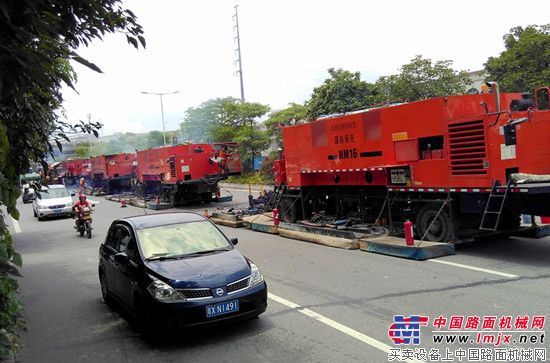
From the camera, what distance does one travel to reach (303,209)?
48.3 feet

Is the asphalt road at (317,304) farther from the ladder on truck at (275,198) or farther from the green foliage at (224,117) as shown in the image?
the green foliage at (224,117)

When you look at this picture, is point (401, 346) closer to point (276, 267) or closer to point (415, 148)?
point (276, 267)

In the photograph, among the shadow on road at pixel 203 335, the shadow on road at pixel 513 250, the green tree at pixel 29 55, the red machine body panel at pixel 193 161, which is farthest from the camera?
the red machine body panel at pixel 193 161

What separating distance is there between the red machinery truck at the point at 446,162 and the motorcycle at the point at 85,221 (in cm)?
805

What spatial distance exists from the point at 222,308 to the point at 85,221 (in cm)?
1204

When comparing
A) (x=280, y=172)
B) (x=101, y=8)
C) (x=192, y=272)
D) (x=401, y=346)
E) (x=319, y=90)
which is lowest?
(x=401, y=346)

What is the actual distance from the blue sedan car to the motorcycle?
9.44 m

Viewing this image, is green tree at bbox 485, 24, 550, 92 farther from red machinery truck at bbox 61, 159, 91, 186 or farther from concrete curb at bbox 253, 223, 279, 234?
red machinery truck at bbox 61, 159, 91, 186

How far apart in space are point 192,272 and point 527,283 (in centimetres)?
485

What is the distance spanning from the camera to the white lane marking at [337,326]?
5180 mm

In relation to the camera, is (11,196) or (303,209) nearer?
(11,196)

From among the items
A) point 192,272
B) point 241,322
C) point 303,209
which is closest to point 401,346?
point 241,322

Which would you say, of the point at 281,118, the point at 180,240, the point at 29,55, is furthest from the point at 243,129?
the point at 29,55

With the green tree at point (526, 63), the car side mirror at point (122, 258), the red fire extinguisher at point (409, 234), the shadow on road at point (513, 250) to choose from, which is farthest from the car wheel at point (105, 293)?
the green tree at point (526, 63)
